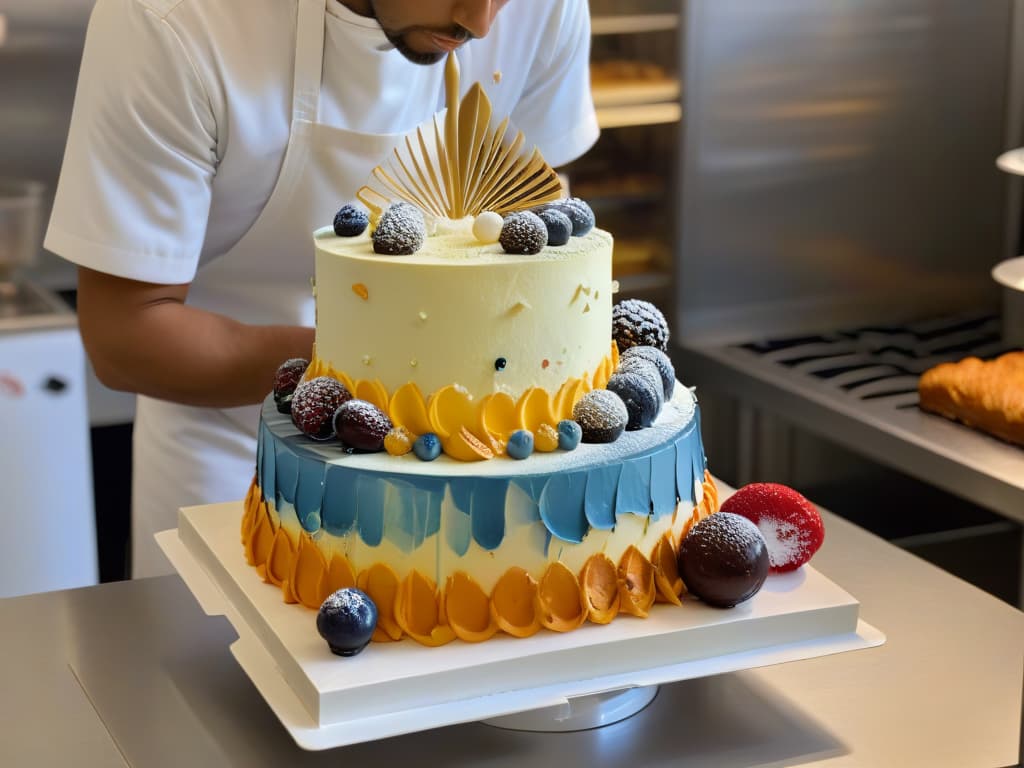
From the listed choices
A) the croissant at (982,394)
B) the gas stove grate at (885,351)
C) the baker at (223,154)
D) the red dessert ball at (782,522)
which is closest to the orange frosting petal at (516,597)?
the red dessert ball at (782,522)

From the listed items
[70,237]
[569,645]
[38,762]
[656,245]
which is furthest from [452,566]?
[656,245]

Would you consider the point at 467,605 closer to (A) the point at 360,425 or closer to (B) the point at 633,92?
(A) the point at 360,425

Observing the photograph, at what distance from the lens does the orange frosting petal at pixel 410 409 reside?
1.17 metres

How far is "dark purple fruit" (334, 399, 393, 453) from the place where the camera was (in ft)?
3.78

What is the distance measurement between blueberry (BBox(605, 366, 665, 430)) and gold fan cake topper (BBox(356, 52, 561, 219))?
19 cm

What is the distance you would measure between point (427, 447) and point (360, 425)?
0.19 ft

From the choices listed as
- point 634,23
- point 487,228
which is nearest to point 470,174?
point 487,228

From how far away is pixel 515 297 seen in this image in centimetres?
116

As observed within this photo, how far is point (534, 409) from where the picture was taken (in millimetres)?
1188

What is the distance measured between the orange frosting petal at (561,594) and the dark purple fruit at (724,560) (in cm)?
10

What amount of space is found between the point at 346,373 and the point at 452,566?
19cm

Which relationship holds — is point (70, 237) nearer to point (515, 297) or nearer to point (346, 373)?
point (346, 373)

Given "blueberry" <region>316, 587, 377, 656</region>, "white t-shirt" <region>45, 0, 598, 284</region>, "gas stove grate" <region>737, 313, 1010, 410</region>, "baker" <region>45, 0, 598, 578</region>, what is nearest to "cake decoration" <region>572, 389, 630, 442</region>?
"blueberry" <region>316, 587, 377, 656</region>

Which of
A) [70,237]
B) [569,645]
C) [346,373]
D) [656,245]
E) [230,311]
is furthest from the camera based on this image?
[656,245]
